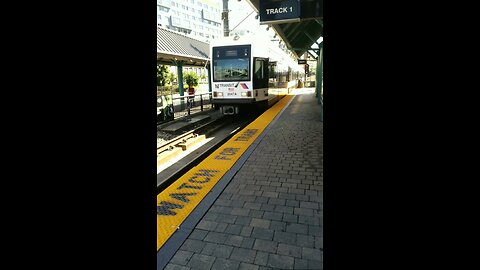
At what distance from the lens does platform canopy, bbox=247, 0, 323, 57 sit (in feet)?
25.1

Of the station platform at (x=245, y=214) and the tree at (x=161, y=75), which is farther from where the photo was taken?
the tree at (x=161, y=75)

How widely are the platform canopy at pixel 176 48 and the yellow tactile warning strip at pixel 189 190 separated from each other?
314 inches

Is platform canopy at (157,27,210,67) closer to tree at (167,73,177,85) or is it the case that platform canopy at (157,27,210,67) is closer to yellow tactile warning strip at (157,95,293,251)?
yellow tactile warning strip at (157,95,293,251)

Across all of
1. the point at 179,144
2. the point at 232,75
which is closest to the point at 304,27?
the point at 232,75

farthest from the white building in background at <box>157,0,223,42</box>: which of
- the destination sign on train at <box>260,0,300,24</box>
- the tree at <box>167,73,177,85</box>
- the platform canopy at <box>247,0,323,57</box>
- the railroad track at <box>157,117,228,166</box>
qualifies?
the destination sign on train at <box>260,0,300,24</box>

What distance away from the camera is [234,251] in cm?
291

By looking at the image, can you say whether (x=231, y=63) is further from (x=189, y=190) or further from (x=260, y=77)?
(x=189, y=190)

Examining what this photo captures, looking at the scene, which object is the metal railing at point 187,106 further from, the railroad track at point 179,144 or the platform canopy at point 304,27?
the platform canopy at point 304,27

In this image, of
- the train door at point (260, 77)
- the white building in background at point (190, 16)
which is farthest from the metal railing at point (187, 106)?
the white building in background at point (190, 16)

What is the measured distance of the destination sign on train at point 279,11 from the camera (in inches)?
290

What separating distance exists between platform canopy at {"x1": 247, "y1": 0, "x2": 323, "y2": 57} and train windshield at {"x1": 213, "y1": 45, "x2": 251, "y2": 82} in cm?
161
